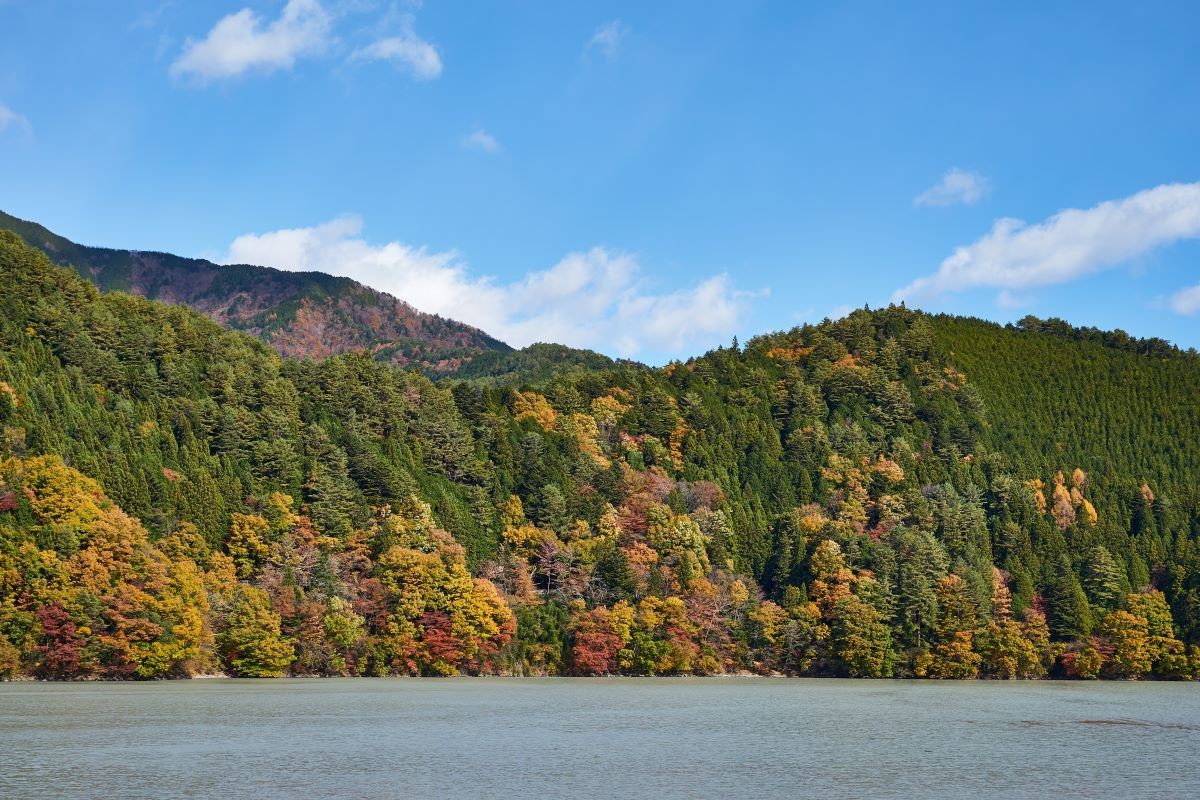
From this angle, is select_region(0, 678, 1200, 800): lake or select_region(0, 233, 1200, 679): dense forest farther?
select_region(0, 233, 1200, 679): dense forest

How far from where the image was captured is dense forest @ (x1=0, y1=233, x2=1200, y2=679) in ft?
325

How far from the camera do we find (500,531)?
141625 millimetres

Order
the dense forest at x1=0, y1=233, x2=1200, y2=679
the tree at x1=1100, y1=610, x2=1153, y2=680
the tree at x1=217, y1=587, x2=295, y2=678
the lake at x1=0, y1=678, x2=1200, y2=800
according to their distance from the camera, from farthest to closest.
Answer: the tree at x1=1100, y1=610, x2=1153, y2=680 → the tree at x1=217, y1=587, x2=295, y2=678 → the dense forest at x1=0, y1=233, x2=1200, y2=679 → the lake at x1=0, y1=678, x2=1200, y2=800

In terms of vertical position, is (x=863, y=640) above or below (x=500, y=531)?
below

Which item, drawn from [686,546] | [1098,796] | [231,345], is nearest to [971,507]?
[686,546]

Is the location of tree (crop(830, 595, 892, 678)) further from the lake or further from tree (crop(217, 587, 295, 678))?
tree (crop(217, 587, 295, 678))

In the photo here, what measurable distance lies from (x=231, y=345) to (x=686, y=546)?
231 ft

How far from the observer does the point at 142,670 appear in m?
92.1

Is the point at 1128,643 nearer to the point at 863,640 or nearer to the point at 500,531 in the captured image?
the point at 863,640

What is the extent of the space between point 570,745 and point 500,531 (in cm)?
9096

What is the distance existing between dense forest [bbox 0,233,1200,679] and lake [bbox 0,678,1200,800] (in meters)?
15.4

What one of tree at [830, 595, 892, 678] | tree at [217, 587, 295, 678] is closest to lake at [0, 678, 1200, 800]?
tree at [217, 587, 295, 678]

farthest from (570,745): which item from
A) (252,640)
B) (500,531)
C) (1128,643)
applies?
(1128,643)

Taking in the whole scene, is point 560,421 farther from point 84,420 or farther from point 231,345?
point 84,420
